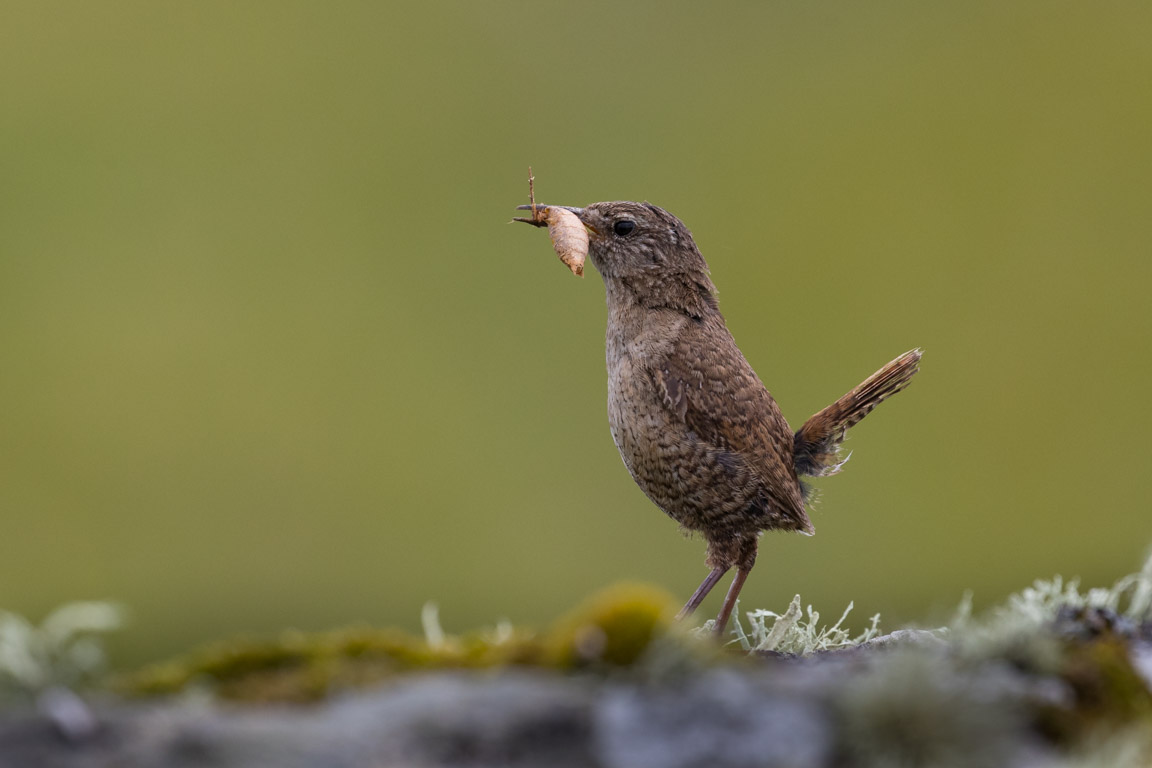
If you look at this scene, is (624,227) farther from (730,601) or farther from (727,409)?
(730,601)

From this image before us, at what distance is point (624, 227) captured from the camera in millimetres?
4332

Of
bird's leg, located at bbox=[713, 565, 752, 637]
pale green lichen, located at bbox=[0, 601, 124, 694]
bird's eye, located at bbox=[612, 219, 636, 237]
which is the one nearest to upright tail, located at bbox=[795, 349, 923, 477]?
bird's leg, located at bbox=[713, 565, 752, 637]

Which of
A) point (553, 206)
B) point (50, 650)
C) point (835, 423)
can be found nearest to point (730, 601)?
point (835, 423)

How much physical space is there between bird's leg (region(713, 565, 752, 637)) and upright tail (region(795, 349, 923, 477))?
23.3 inches

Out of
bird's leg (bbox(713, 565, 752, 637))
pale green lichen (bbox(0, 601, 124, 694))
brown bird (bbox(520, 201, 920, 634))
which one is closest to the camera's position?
pale green lichen (bbox(0, 601, 124, 694))

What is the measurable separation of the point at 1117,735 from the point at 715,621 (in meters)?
2.03

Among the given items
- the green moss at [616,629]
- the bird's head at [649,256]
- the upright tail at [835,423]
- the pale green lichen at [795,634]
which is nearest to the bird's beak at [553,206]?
the bird's head at [649,256]

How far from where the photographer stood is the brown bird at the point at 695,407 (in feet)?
12.6

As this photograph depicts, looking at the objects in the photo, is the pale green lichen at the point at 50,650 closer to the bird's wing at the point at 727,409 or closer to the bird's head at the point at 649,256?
the bird's wing at the point at 727,409

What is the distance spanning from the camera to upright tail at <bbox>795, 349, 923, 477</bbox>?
4.32 m

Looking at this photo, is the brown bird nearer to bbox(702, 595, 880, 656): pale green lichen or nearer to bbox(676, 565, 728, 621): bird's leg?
bbox(676, 565, 728, 621): bird's leg

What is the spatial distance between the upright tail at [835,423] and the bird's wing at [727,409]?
237mm

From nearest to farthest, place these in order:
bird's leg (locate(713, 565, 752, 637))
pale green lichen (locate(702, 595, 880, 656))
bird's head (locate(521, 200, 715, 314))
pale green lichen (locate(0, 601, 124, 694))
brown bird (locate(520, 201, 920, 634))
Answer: pale green lichen (locate(0, 601, 124, 694)), pale green lichen (locate(702, 595, 880, 656)), bird's leg (locate(713, 565, 752, 637)), brown bird (locate(520, 201, 920, 634)), bird's head (locate(521, 200, 715, 314))

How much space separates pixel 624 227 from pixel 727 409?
0.90 metres
